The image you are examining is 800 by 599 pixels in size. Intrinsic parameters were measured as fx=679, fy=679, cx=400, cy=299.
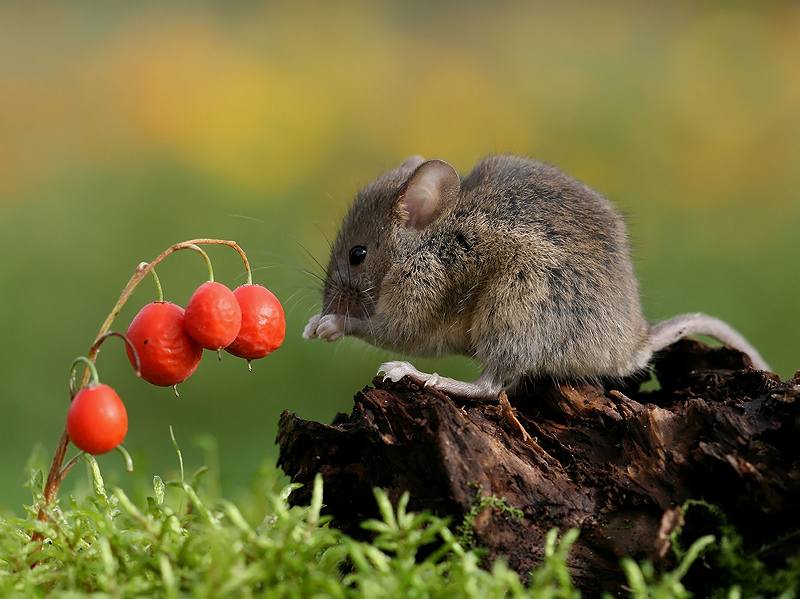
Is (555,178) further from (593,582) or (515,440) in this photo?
(593,582)

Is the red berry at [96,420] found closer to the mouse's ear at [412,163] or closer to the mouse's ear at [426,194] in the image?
the mouse's ear at [426,194]

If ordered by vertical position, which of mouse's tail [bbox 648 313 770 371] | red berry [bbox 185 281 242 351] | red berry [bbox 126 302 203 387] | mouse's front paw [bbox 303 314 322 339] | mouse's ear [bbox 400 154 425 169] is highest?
mouse's ear [bbox 400 154 425 169]

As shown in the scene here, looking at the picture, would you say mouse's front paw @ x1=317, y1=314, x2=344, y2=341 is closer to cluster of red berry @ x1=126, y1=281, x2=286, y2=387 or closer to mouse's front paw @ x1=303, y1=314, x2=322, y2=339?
mouse's front paw @ x1=303, y1=314, x2=322, y2=339

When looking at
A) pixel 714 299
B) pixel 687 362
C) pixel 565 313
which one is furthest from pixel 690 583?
pixel 714 299

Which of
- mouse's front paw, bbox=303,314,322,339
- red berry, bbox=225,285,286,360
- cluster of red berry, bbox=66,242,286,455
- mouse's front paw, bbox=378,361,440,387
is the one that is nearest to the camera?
cluster of red berry, bbox=66,242,286,455

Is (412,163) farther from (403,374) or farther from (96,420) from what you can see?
(96,420)

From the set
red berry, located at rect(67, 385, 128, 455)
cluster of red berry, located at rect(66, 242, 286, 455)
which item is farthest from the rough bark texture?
red berry, located at rect(67, 385, 128, 455)
